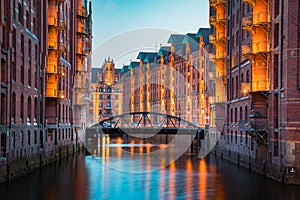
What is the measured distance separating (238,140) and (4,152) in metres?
21.4

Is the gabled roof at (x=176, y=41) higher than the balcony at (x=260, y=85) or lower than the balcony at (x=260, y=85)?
higher

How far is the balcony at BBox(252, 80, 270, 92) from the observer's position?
33859 mm

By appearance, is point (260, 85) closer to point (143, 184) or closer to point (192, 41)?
point (143, 184)

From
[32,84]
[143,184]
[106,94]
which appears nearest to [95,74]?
[106,94]

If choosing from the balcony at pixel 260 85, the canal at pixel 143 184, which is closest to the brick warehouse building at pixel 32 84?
the canal at pixel 143 184

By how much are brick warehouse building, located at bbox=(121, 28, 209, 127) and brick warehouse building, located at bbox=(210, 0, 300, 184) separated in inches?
1172

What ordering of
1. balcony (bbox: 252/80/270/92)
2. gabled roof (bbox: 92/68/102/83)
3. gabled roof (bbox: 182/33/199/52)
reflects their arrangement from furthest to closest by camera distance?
gabled roof (bbox: 92/68/102/83) → gabled roof (bbox: 182/33/199/52) → balcony (bbox: 252/80/270/92)

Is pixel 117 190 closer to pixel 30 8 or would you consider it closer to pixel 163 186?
pixel 163 186

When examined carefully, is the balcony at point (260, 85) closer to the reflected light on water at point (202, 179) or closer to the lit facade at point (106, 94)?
the reflected light on water at point (202, 179)

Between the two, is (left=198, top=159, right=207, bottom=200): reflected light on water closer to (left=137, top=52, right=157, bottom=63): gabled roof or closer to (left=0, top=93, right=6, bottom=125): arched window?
(left=0, top=93, right=6, bottom=125): arched window

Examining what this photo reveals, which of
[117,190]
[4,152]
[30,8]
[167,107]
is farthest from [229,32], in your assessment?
[167,107]

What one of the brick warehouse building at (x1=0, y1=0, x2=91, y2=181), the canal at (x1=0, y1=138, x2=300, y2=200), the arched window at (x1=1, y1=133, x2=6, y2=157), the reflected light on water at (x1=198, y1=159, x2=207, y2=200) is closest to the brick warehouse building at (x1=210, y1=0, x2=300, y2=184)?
the canal at (x1=0, y1=138, x2=300, y2=200)

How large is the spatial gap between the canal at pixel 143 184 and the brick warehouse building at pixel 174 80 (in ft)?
118

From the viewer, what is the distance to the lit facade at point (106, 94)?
136m
